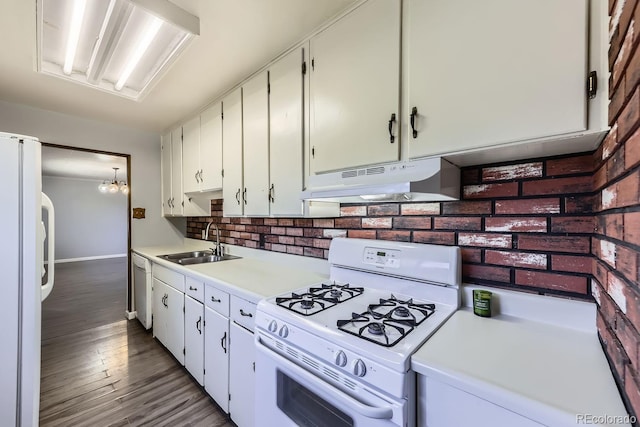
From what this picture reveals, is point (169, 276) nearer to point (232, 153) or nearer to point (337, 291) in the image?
point (232, 153)

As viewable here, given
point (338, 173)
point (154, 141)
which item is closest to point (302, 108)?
point (338, 173)

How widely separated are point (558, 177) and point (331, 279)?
3.87ft

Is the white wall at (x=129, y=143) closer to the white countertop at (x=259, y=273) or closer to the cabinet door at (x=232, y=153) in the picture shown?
the white countertop at (x=259, y=273)

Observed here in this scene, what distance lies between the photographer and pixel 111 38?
147 centimetres

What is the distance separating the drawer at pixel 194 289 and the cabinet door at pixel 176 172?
4.41 feet

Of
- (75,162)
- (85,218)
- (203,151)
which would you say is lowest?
(85,218)

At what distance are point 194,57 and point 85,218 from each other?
833 centimetres

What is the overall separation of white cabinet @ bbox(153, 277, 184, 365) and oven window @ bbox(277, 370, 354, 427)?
1.33 m

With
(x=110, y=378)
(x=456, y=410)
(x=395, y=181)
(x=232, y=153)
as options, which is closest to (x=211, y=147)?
(x=232, y=153)

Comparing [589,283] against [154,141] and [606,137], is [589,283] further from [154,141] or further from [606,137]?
[154,141]

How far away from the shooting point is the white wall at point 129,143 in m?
2.51

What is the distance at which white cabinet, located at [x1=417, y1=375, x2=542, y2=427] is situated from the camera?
2.04ft

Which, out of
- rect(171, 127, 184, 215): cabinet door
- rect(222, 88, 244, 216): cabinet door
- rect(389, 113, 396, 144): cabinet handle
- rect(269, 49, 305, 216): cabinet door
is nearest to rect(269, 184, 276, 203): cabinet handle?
rect(269, 49, 305, 216): cabinet door

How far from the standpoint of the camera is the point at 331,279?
1.60m
